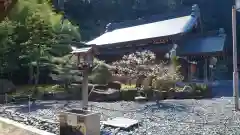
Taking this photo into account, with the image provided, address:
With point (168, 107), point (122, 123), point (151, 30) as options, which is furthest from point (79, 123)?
point (151, 30)

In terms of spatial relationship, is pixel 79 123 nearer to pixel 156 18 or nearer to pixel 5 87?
pixel 5 87

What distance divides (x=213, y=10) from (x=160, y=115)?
27585 mm

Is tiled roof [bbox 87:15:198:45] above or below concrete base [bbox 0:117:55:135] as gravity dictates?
above

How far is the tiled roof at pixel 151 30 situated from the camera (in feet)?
67.7

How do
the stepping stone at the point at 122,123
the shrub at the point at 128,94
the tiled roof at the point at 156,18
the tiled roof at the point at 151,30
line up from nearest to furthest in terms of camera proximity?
the stepping stone at the point at 122,123 < the shrub at the point at 128,94 < the tiled roof at the point at 151,30 < the tiled roof at the point at 156,18

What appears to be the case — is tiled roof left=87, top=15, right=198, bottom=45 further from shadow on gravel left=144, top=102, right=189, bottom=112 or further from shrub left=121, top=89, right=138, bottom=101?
shadow on gravel left=144, top=102, right=189, bottom=112

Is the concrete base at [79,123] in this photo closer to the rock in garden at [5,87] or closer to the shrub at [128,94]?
the shrub at [128,94]

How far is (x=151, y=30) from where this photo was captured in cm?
2292

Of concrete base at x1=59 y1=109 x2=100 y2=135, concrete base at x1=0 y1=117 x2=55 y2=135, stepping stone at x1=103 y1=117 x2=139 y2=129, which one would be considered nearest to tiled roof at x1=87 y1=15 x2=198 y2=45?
stepping stone at x1=103 y1=117 x2=139 y2=129

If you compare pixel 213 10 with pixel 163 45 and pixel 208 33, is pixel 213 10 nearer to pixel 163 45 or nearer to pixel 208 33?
pixel 208 33

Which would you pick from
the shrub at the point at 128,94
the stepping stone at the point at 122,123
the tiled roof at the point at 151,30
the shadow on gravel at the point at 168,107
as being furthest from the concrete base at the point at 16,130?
the tiled roof at the point at 151,30

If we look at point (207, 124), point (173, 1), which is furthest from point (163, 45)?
point (173, 1)

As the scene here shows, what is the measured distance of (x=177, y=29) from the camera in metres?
20.4

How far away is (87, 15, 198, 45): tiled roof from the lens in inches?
812
